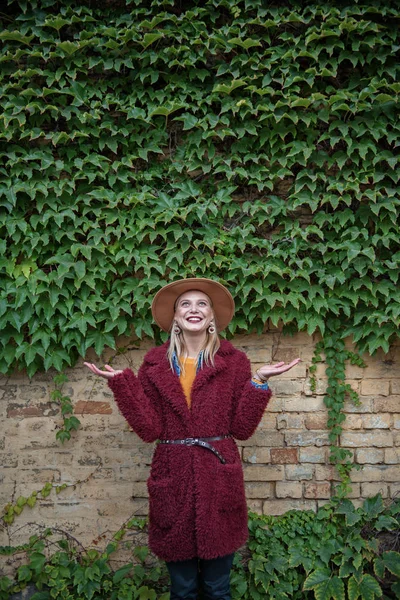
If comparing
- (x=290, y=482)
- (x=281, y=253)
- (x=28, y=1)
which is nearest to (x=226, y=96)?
(x=281, y=253)

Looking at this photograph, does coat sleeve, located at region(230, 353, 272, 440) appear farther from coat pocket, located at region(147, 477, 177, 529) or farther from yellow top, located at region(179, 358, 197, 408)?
coat pocket, located at region(147, 477, 177, 529)

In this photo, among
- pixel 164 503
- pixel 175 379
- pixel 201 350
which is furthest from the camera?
pixel 201 350

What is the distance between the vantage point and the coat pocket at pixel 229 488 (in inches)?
98.3

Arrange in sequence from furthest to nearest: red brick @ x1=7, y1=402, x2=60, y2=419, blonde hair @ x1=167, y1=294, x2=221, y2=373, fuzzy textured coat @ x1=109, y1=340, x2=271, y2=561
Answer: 1. red brick @ x1=7, y1=402, x2=60, y2=419
2. blonde hair @ x1=167, y1=294, x2=221, y2=373
3. fuzzy textured coat @ x1=109, y1=340, x2=271, y2=561

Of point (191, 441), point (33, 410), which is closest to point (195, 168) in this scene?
point (191, 441)

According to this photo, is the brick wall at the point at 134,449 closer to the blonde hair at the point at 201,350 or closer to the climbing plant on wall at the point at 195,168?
the climbing plant on wall at the point at 195,168

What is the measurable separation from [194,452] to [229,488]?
0.83 feet

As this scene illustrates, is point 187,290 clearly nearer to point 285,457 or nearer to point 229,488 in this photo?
point 229,488

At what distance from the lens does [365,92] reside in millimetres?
3539

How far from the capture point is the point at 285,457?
3.60m

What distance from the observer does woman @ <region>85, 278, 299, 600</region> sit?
2455 millimetres

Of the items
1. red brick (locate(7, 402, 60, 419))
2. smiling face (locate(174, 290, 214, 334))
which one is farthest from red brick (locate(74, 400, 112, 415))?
smiling face (locate(174, 290, 214, 334))

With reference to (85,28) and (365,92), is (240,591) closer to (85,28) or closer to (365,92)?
(365,92)

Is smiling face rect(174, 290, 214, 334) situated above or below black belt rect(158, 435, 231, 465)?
above
